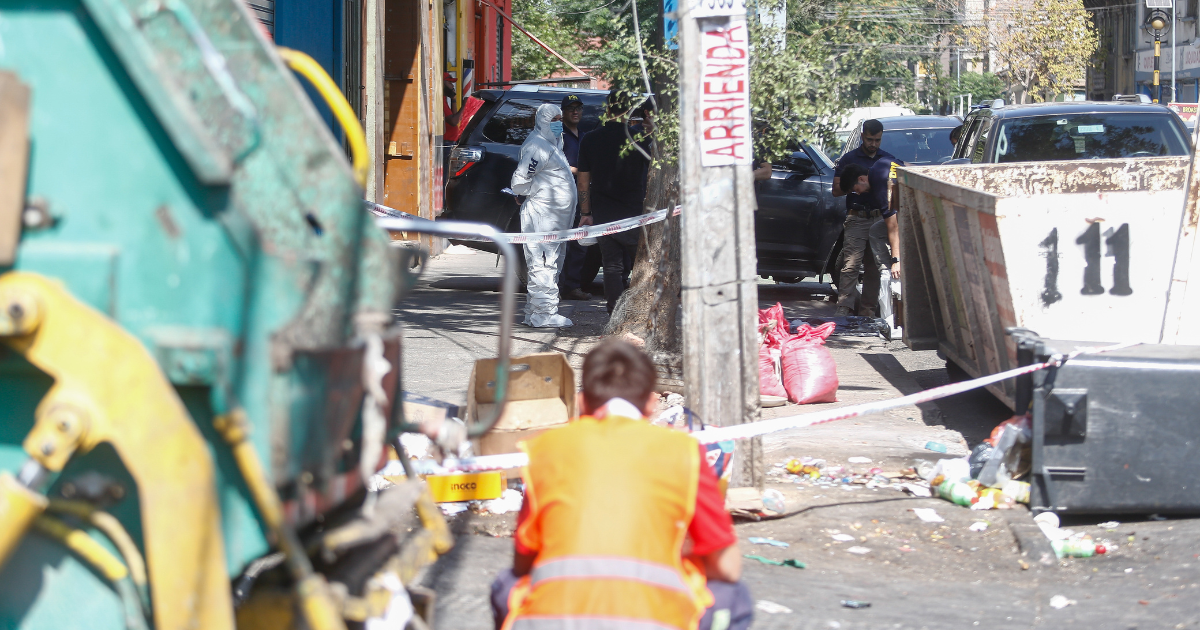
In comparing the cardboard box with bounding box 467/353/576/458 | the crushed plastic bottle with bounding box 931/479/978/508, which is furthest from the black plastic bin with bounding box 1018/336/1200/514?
the cardboard box with bounding box 467/353/576/458

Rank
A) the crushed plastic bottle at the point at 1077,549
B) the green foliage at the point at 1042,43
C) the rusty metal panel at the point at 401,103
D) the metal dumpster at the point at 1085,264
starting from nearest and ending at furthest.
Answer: the crushed plastic bottle at the point at 1077,549 < the metal dumpster at the point at 1085,264 < the rusty metal panel at the point at 401,103 < the green foliage at the point at 1042,43

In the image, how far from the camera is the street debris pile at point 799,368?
7125mm

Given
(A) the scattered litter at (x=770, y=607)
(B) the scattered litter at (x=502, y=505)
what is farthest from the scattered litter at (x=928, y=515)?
(B) the scattered litter at (x=502, y=505)

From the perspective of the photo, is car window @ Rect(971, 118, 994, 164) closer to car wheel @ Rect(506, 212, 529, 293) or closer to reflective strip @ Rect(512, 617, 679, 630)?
car wheel @ Rect(506, 212, 529, 293)

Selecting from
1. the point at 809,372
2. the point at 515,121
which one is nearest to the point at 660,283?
the point at 809,372

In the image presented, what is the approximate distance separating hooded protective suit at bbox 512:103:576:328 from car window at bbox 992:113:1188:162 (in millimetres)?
3742

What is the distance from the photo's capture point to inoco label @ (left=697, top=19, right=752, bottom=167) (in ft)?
15.9

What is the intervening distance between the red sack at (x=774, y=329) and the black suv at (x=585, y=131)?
379 cm

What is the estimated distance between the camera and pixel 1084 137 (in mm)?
9898

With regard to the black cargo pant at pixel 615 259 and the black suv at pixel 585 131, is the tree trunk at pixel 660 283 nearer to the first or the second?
the black cargo pant at pixel 615 259

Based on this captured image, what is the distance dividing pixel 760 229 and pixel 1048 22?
99.9 ft

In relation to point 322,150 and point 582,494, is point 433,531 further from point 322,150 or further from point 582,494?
point 322,150

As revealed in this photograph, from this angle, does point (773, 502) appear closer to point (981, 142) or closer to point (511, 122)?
point (981, 142)

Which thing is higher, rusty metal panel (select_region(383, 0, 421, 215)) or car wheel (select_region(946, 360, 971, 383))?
rusty metal panel (select_region(383, 0, 421, 215))
